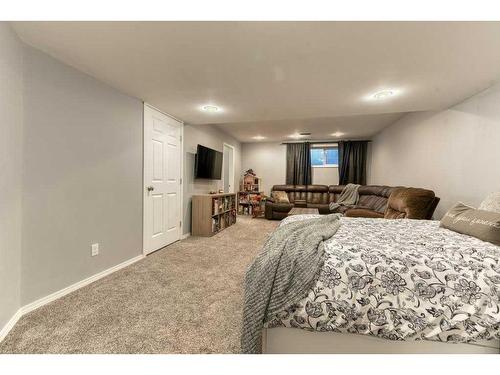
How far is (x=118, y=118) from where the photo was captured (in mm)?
2447

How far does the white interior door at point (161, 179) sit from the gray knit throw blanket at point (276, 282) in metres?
2.24

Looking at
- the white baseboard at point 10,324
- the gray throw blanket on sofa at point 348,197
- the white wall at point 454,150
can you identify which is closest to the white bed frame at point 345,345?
the white baseboard at point 10,324

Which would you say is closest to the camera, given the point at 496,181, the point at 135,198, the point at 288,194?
the point at 496,181

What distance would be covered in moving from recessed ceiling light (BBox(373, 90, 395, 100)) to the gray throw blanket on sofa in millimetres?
3006

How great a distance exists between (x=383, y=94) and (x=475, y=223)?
1.62 meters

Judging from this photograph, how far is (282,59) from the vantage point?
1.76 meters

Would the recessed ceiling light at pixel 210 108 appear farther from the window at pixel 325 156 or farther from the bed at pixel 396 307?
the window at pixel 325 156

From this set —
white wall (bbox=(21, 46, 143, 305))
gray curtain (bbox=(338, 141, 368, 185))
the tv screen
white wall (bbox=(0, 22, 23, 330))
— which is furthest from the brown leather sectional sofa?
white wall (bbox=(0, 22, 23, 330))

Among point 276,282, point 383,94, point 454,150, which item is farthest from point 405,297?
point 454,150

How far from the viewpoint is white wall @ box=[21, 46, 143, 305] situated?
5.48ft

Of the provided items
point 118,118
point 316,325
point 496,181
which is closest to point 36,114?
point 118,118

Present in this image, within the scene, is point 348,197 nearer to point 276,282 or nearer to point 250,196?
point 250,196
